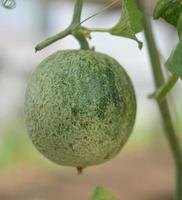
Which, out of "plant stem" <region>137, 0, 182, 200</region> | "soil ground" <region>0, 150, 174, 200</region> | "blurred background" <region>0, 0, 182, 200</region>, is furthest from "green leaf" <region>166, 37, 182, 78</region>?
"soil ground" <region>0, 150, 174, 200</region>

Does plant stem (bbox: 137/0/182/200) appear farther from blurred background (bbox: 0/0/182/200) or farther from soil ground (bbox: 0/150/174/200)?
soil ground (bbox: 0/150/174/200)

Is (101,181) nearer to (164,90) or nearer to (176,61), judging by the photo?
(164,90)

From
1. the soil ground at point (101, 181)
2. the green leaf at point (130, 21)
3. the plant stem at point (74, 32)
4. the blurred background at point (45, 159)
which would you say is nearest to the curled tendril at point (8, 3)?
the plant stem at point (74, 32)

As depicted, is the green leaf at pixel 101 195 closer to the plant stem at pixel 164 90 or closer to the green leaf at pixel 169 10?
the plant stem at pixel 164 90

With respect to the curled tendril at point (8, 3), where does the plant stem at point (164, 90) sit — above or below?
Result: below

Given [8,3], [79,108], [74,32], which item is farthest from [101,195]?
[8,3]

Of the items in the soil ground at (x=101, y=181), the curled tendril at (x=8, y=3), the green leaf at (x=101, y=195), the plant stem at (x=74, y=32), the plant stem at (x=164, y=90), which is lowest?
the soil ground at (x=101, y=181)
